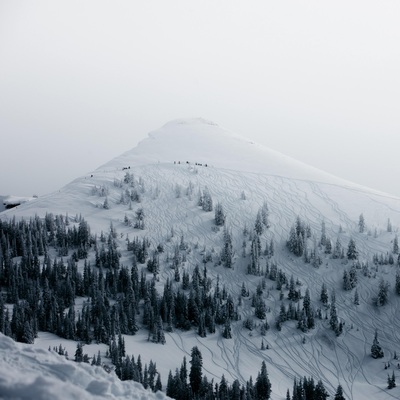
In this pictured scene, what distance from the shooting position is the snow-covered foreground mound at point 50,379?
59.5ft

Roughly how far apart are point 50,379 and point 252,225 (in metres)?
82.5

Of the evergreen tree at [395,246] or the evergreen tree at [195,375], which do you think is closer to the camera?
the evergreen tree at [195,375]

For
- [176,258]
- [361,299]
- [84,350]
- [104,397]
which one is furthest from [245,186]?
[104,397]

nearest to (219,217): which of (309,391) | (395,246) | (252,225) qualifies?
(252,225)

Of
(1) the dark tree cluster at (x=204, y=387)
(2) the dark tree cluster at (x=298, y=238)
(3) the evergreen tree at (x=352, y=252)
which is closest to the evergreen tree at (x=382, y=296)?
(3) the evergreen tree at (x=352, y=252)

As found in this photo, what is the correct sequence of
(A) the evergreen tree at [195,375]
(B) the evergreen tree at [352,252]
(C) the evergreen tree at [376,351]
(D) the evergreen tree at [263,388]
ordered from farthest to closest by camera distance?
(B) the evergreen tree at [352,252], (C) the evergreen tree at [376,351], (A) the evergreen tree at [195,375], (D) the evergreen tree at [263,388]

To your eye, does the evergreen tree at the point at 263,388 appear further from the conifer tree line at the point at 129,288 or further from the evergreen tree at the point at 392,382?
the evergreen tree at the point at 392,382

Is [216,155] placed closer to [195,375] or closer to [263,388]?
[195,375]

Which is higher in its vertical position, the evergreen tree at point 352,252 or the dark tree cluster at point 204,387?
the evergreen tree at point 352,252

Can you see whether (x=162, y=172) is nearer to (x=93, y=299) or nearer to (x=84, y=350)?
(x=93, y=299)

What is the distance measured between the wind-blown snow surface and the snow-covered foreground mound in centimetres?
3990

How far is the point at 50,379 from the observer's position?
19.0m

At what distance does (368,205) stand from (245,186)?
102 feet

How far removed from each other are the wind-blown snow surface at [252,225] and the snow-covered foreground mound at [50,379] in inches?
1571
